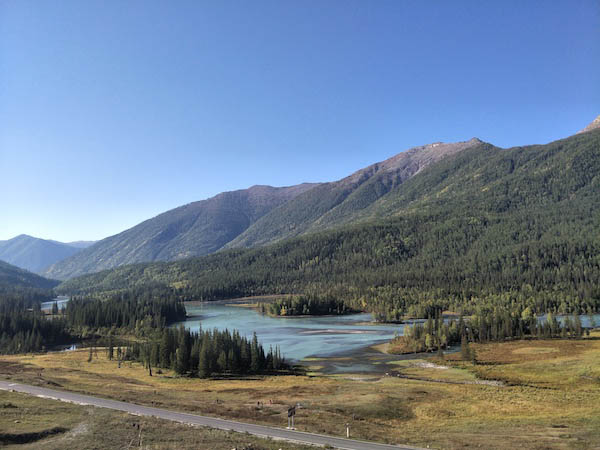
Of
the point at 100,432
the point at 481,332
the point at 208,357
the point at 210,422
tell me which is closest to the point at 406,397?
the point at 210,422

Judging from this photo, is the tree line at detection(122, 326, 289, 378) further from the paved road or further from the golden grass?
the golden grass

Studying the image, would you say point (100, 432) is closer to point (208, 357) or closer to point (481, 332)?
point (208, 357)

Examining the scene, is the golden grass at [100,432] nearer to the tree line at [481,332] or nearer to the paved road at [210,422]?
the paved road at [210,422]

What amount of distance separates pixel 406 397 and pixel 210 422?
38.7 metres

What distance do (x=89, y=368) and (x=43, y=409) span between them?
6377 centimetres

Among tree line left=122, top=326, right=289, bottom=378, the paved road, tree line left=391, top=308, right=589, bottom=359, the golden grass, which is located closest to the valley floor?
the golden grass

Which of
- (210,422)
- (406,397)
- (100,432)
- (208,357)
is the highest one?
(100,432)

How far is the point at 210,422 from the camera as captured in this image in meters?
64.2

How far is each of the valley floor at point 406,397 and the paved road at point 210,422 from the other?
120 inches

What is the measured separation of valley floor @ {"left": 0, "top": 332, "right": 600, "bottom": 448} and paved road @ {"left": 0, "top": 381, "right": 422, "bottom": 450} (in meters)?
3.05

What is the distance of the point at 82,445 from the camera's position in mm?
51344

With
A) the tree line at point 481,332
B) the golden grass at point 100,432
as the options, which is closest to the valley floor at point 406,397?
the golden grass at point 100,432

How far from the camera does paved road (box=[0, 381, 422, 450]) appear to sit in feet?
178

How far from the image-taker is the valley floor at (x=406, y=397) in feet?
196
